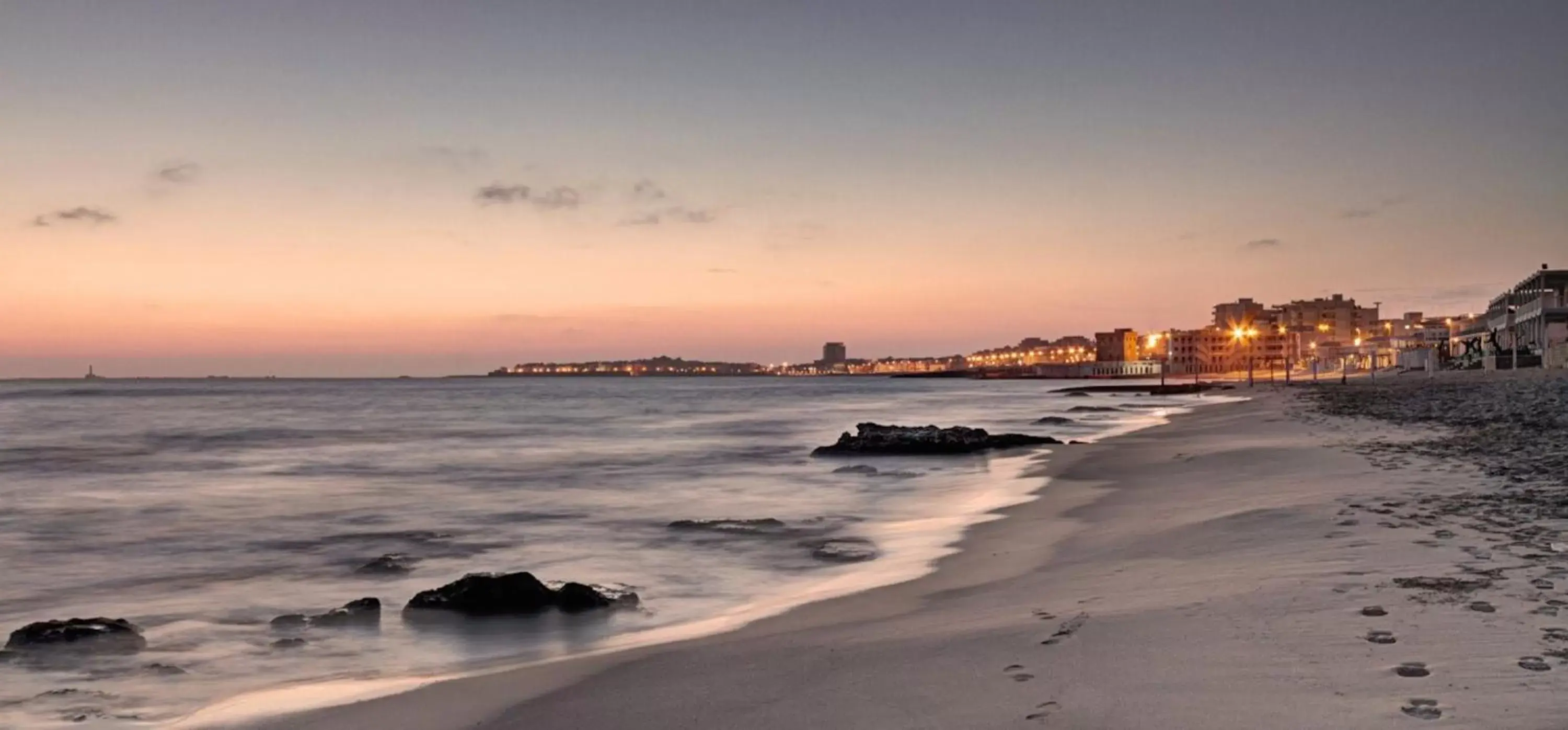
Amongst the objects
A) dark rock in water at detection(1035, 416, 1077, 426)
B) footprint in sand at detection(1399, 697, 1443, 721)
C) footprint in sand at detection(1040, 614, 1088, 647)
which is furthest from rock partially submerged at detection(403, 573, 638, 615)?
dark rock in water at detection(1035, 416, 1077, 426)

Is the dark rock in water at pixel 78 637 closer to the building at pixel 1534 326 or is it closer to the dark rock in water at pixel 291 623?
the dark rock in water at pixel 291 623

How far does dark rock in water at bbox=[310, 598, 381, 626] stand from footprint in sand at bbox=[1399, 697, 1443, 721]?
26.8ft

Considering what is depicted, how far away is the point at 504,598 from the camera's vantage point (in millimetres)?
9195

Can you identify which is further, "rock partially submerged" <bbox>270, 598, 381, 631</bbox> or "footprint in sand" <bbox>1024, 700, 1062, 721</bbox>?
"rock partially submerged" <bbox>270, 598, 381, 631</bbox>

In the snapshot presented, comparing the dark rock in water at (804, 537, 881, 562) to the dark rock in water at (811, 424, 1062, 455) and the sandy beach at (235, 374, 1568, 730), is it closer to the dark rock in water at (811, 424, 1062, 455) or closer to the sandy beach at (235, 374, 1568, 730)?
the sandy beach at (235, 374, 1568, 730)

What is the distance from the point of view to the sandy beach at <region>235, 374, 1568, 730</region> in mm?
4605

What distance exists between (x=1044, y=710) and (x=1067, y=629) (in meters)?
1.86

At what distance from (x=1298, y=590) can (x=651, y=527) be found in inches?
454

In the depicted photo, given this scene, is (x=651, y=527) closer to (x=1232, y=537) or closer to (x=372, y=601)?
(x=372, y=601)

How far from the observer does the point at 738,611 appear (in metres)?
9.93

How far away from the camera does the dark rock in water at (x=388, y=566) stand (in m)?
12.8

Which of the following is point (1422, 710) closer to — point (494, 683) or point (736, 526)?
point (494, 683)

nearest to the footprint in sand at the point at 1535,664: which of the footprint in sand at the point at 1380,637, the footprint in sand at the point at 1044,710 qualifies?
the footprint in sand at the point at 1380,637

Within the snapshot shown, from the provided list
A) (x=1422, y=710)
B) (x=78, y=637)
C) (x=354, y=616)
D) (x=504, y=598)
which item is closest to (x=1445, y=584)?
(x=1422, y=710)
